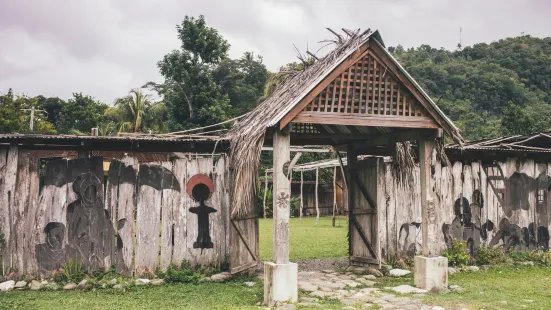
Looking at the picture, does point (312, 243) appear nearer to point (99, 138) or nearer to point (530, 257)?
point (530, 257)

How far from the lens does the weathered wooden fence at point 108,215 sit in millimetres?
8859

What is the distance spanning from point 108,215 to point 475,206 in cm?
798

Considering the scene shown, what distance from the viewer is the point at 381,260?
421 inches

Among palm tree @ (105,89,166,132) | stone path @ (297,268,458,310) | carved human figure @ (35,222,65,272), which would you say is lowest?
stone path @ (297,268,458,310)

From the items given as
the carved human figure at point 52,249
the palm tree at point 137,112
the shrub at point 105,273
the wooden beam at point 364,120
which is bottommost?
the shrub at point 105,273

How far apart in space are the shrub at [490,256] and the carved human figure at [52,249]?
8.62 m

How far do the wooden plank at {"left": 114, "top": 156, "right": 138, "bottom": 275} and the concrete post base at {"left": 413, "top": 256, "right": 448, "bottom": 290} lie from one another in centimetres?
516

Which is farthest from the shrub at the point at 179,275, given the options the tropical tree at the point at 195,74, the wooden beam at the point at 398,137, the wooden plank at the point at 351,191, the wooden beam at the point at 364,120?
the tropical tree at the point at 195,74

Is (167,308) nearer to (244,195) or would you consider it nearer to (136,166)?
(244,195)

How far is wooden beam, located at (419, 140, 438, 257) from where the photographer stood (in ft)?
28.0

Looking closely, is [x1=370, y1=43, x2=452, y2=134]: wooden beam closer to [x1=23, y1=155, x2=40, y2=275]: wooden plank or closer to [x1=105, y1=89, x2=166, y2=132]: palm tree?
[x1=23, y1=155, x2=40, y2=275]: wooden plank

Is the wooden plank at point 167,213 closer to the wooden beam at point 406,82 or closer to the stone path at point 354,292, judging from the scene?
the stone path at point 354,292

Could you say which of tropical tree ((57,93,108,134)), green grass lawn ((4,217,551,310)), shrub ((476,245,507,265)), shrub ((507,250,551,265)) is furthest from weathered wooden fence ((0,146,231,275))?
tropical tree ((57,93,108,134))

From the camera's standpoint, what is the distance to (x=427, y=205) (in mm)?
8609
